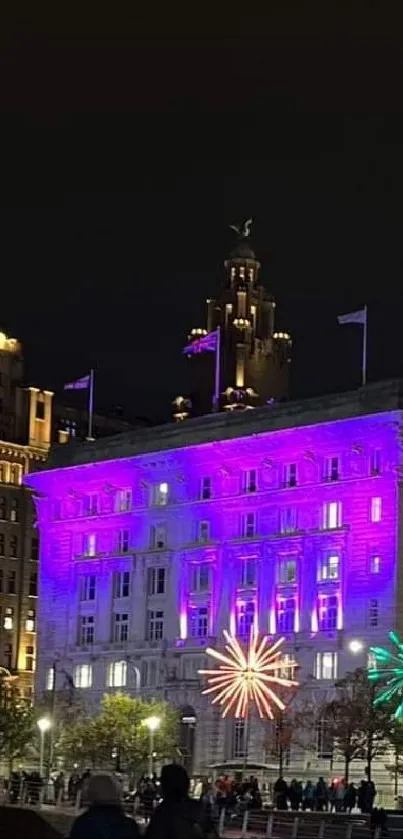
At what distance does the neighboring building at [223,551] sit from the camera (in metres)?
132

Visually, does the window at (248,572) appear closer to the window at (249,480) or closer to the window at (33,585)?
the window at (249,480)

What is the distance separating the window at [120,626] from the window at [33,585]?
42751mm

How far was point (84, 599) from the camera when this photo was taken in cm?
15075

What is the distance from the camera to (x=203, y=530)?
144m

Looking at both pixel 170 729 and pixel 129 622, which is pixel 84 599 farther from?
pixel 170 729

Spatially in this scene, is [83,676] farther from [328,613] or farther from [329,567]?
[329,567]

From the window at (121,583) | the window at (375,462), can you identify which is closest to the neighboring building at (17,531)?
the window at (121,583)

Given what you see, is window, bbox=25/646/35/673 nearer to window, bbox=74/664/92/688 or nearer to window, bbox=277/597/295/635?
window, bbox=74/664/92/688

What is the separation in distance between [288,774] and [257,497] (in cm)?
2097

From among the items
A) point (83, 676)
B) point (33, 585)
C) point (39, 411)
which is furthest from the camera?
point (39, 411)

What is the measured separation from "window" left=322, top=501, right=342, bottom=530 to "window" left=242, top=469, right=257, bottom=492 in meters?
7.19

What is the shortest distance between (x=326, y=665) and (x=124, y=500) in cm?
2516

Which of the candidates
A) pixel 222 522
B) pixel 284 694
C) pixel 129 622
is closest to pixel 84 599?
pixel 129 622

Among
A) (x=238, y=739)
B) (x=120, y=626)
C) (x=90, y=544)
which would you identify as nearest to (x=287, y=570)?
(x=238, y=739)
